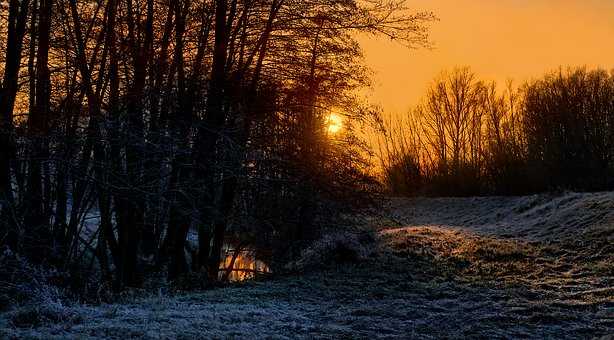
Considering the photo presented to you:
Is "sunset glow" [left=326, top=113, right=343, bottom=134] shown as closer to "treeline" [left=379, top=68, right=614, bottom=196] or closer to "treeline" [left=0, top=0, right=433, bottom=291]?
"treeline" [left=0, top=0, right=433, bottom=291]

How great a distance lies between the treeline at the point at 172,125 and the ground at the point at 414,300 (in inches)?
64.4

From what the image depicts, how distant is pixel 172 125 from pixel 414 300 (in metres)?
4.84

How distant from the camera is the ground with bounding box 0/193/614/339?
5602 millimetres

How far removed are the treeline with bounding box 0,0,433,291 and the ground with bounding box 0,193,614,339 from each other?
1635 mm

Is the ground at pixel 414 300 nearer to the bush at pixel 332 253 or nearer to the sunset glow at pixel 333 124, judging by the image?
the bush at pixel 332 253

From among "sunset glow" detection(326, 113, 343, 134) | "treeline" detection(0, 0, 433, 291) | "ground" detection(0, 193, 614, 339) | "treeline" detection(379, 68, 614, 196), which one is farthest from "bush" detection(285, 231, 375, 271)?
"treeline" detection(379, 68, 614, 196)

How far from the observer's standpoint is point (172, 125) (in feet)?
33.3

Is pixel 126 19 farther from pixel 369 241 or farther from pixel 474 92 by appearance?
pixel 474 92

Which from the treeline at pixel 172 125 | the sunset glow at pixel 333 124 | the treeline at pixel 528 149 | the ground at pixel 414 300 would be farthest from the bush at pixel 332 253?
the treeline at pixel 528 149

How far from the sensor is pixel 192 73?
1138cm

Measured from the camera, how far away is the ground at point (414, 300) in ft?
18.4

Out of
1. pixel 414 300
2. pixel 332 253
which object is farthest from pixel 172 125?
pixel 414 300

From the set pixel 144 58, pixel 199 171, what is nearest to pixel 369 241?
pixel 199 171

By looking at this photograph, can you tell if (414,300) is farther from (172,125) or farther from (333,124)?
(333,124)
